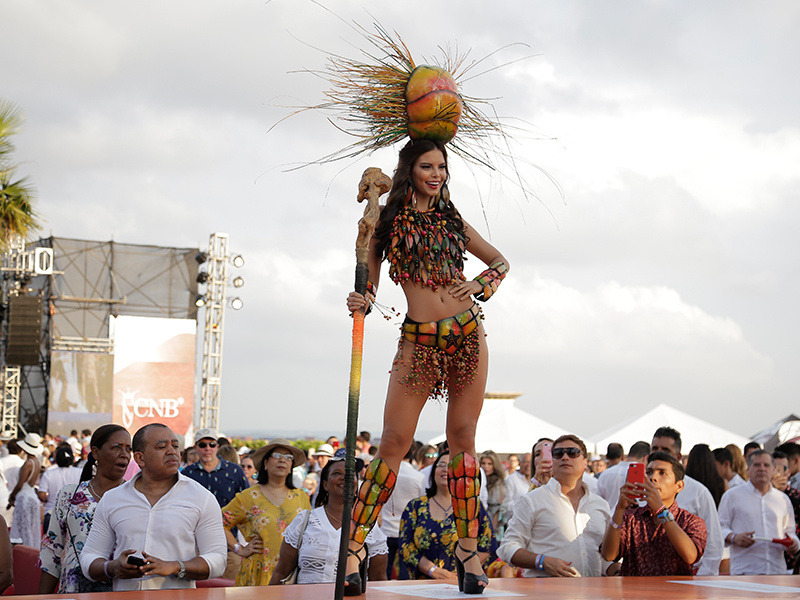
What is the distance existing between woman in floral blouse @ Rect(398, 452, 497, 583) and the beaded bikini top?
205 cm

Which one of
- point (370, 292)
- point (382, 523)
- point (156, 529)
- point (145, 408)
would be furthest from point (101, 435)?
point (145, 408)

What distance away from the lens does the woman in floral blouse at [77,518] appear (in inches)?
160

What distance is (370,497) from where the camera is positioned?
11.4ft

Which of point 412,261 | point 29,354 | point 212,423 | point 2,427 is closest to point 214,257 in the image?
point 212,423

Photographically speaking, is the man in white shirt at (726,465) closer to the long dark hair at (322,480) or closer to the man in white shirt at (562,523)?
the man in white shirt at (562,523)

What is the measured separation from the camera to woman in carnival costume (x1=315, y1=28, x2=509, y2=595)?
353 cm

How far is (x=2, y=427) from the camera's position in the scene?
82.4 feet

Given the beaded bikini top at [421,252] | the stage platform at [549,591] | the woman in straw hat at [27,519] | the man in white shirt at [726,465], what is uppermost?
the beaded bikini top at [421,252]

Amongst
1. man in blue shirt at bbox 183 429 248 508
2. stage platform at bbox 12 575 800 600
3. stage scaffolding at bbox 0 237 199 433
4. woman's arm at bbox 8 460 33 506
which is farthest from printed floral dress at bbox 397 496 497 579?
stage scaffolding at bbox 0 237 199 433

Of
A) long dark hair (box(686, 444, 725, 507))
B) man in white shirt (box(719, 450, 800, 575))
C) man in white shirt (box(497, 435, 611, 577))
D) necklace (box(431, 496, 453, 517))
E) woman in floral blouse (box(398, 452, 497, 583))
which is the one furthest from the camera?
long dark hair (box(686, 444, 725, 507))

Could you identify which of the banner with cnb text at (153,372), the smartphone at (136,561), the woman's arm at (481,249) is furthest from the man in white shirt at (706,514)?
the banner with cnb text at (153,372)

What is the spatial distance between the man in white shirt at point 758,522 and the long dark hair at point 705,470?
0.24m

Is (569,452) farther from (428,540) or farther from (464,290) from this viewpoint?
(464,290)

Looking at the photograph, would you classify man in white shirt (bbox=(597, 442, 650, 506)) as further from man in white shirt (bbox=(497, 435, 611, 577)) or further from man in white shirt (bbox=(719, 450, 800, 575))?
man in white shirt (bbox=(497, 435, 611, 577))
